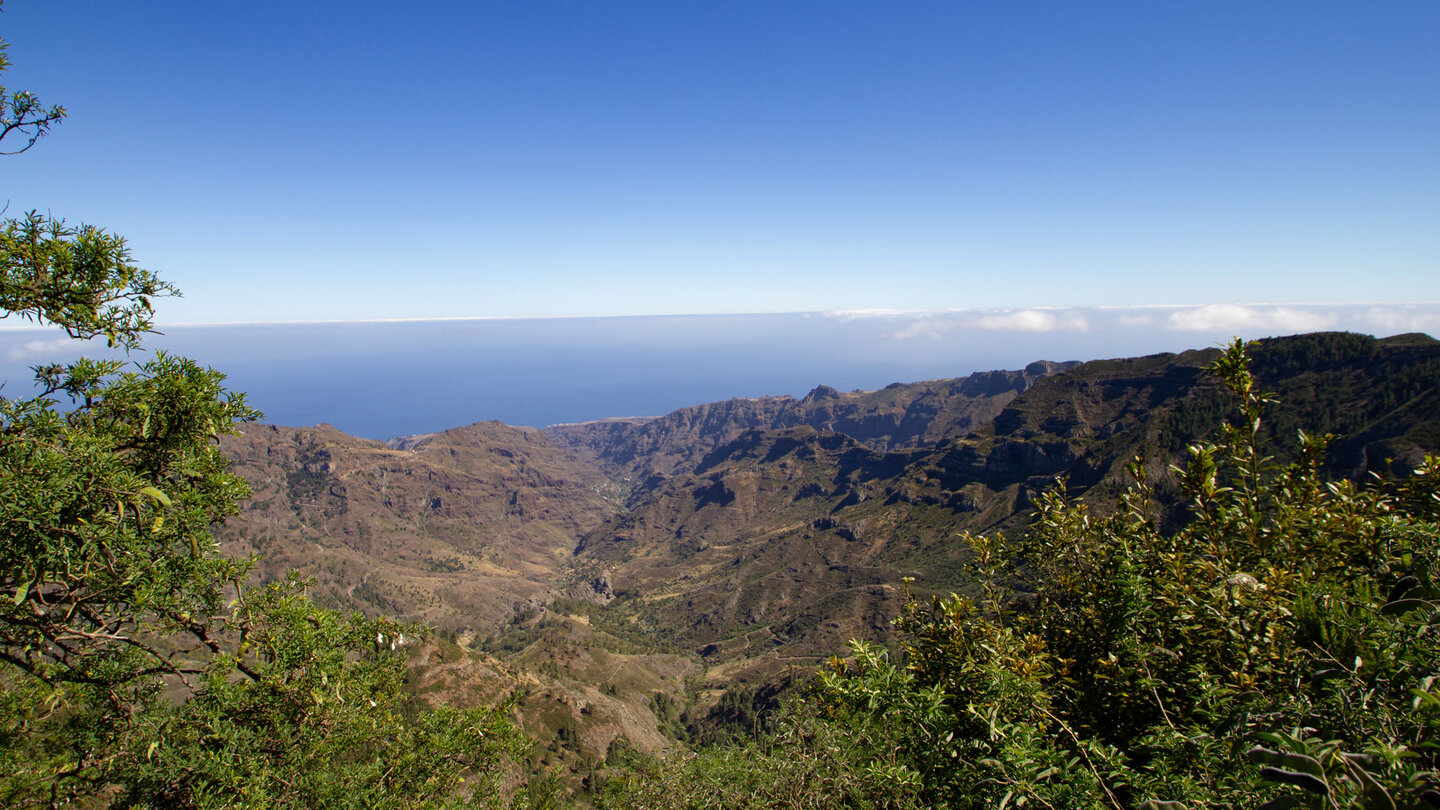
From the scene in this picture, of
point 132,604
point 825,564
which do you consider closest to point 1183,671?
point 132,604

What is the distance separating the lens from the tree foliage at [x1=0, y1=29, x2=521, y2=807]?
5.57 m

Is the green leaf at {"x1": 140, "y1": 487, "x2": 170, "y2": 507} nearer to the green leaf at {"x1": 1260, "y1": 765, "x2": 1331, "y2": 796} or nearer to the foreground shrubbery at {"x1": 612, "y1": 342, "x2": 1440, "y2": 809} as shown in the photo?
the foreground shrubbery at {"x1": 612, "y1": 342, "x2": 1440, "y2": 809}

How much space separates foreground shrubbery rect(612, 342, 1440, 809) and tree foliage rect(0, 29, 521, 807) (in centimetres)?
588

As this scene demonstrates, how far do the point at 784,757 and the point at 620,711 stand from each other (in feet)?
359

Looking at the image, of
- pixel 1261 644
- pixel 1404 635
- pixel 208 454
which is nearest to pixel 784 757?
pixel 1261 644

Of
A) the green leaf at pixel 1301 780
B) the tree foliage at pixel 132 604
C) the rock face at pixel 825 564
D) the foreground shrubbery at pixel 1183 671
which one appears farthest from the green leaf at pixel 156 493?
the rock face at pixel 825 564

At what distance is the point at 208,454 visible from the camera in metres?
6.73

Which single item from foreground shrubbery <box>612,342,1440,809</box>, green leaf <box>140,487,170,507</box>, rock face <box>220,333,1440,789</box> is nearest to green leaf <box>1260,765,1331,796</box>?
foreground shrubbery <box>612,342,1440,809</box>

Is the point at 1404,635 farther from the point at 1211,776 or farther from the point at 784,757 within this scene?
the point at 784,757

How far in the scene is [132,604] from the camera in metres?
6.03

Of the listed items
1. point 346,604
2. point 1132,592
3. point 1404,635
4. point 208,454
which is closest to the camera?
point 1404,635

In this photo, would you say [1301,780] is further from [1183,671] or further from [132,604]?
[132,604]

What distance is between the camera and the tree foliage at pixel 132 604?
557 cm

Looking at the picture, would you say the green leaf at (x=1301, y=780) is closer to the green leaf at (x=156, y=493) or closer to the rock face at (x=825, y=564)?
the green leaf at (x=156, y=493)
